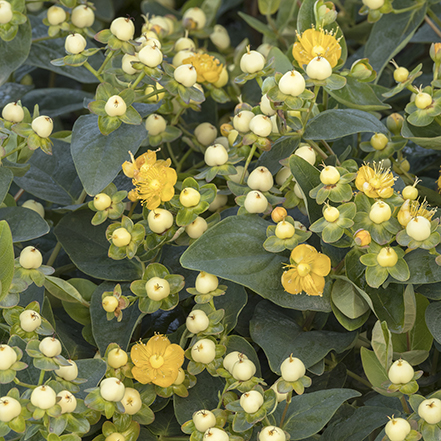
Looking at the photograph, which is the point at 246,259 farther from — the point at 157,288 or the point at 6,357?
the point at 6,357

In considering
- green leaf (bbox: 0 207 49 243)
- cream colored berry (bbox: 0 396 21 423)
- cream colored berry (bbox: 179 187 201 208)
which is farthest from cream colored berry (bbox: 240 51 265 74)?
cream colored berry (bbox: 0 396 21 423)

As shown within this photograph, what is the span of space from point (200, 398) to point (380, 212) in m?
0.22

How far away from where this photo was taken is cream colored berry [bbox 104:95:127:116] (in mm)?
507

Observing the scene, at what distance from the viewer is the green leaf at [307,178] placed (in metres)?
0.47

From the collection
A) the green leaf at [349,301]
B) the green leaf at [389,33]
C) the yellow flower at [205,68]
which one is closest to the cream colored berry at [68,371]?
the green leaf at [349,301]

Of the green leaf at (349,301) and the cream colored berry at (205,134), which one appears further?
the cream colored berry at (205,134)

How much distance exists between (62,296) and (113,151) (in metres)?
0.14

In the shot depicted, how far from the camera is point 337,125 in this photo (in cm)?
51

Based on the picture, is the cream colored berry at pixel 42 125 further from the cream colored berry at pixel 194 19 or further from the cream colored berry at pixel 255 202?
the cream colored berry at pixel 194 19

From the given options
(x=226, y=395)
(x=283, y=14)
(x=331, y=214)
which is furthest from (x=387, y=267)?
(x=283, y=14)

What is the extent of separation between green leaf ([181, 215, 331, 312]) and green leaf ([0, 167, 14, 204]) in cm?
18

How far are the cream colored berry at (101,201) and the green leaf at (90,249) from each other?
72 mm

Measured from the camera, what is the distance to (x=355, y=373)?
56 cm

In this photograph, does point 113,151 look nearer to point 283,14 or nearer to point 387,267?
point 387,267
